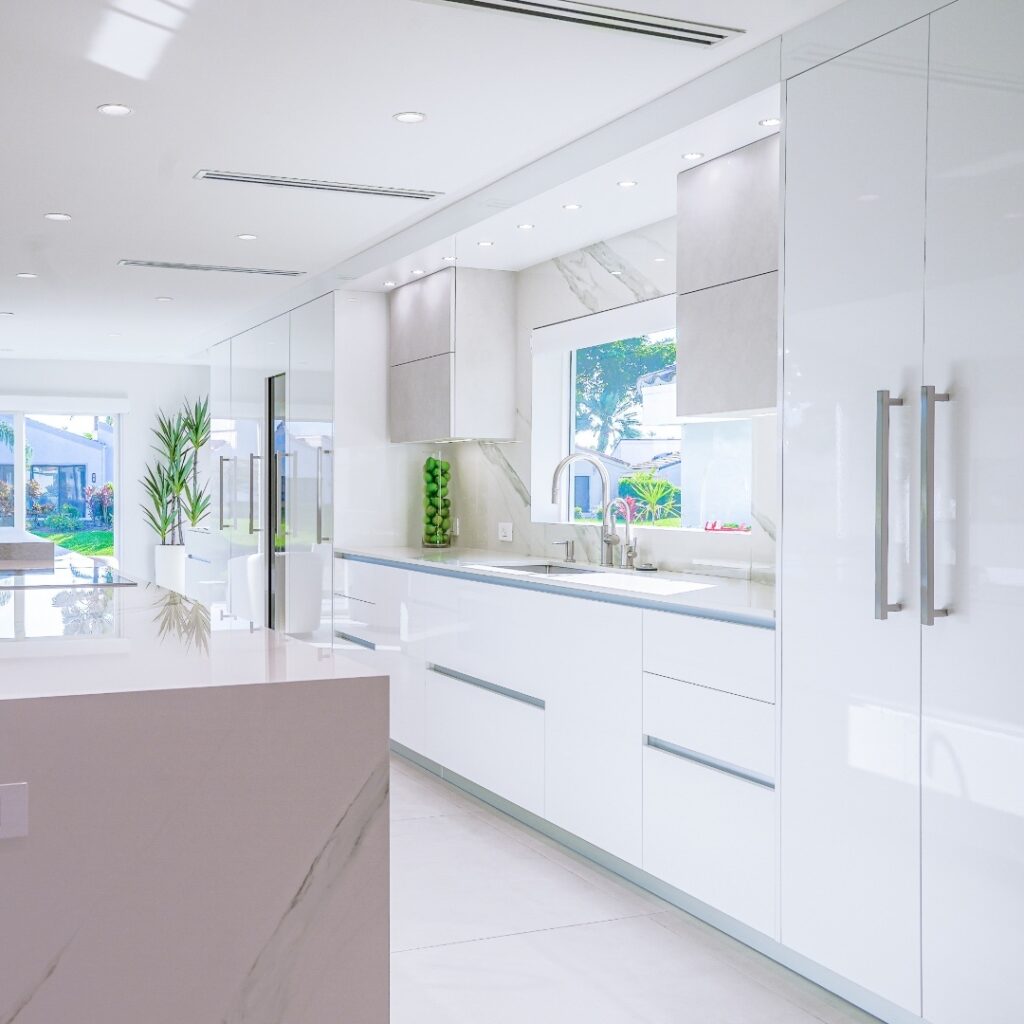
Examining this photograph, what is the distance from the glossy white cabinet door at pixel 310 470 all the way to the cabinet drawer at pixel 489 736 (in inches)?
59.0

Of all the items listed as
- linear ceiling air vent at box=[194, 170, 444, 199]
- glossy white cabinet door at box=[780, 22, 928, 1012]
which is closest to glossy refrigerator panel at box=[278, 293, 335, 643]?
linear ceiling air vent at box=[194, 170, 444, 199]

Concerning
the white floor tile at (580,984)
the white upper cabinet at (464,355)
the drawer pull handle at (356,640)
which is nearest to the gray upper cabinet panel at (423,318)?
the white upper cabinet at (464,355)

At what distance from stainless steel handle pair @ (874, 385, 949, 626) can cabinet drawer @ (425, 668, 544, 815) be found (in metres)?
1.75

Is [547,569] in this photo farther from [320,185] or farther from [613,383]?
[320,185]

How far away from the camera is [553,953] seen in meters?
3.07

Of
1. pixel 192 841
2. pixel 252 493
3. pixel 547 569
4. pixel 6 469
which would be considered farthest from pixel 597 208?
pixel 6 469

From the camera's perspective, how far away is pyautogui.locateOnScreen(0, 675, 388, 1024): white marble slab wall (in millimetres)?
1550

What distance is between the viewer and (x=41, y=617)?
2436 mm

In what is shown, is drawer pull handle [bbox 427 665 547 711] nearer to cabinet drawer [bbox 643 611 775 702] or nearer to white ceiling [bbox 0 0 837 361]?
cabinet drawer [bbox 643 611 775 702]

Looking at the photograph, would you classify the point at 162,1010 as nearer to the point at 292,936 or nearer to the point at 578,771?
the point at 292,936

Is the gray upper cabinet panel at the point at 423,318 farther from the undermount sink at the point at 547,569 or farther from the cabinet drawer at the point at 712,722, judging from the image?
the cabinet drawer at the point at 712,722

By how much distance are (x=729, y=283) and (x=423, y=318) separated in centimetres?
241

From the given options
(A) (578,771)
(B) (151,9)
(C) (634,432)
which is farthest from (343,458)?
(B) (151,9)


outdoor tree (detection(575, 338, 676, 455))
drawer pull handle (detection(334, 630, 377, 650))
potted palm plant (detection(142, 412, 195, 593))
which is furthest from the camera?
potted palm plant (detection(142, 412, 195, 593))
